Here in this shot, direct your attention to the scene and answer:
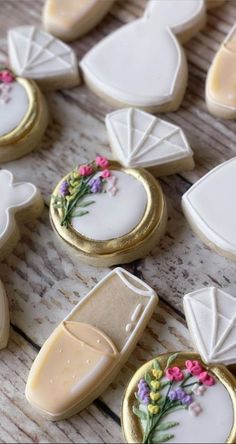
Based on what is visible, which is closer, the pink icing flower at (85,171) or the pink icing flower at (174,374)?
the pink icing flower at (174,374)

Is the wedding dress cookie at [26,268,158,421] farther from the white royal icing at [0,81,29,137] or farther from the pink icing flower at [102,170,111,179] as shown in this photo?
the white royal icing at [0,81,29,137]

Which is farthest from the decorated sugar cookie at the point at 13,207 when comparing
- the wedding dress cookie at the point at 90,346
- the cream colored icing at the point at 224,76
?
the cream colored icing at the point at 224,76

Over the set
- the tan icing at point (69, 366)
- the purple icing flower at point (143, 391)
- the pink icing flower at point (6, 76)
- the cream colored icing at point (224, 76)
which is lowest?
the tan icing at point (69, 366)

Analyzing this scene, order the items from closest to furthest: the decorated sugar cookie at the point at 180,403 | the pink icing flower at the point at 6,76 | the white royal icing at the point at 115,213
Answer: the decorated sugar cookie at the point at 180,403, the white royal icing at the point at 115,213, the pink icing flower at the point at 6,76

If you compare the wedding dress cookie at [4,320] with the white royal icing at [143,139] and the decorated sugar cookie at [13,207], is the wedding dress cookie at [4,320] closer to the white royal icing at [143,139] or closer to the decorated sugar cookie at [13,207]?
the decorated sugar cookie at [13,207]

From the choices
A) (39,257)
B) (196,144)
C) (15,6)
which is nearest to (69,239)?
(39,257)

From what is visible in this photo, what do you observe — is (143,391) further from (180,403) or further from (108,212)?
(108,212)
